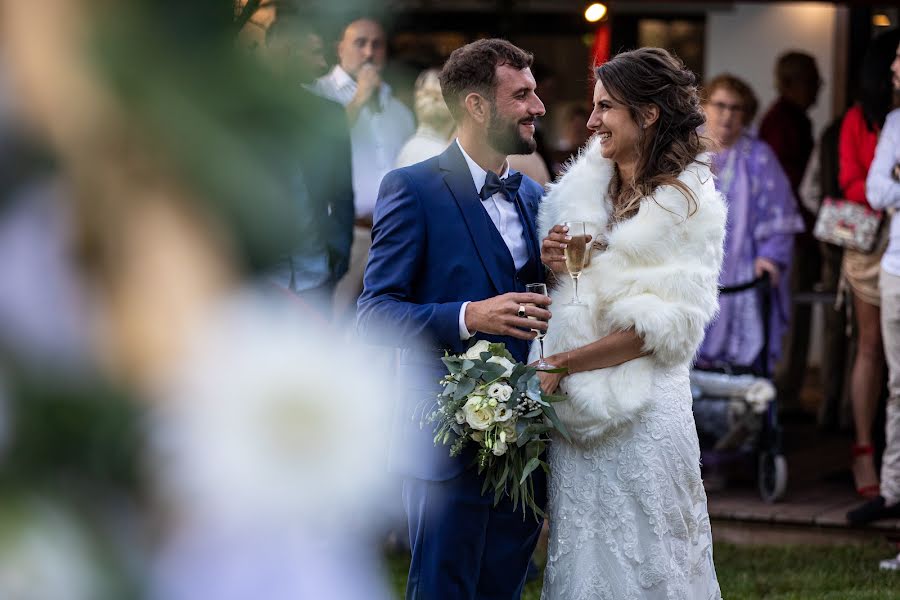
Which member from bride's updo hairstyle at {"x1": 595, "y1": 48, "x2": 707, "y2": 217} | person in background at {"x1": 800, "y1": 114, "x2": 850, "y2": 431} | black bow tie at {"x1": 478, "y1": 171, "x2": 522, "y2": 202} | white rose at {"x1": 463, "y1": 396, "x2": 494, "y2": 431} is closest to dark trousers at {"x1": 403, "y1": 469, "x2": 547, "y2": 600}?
white rose at {"x1": 463, "y1": 396, "x2": 494, "y2": 431}

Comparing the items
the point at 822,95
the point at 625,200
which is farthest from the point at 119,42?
the point at 822,95

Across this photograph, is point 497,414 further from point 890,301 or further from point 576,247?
point 890,301

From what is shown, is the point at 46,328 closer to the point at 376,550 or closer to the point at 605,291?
the point at 376,550

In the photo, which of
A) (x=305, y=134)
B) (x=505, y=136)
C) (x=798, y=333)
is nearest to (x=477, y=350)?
(x=505, y=136)

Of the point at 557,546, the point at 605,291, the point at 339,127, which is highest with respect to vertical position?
the point at 339,127

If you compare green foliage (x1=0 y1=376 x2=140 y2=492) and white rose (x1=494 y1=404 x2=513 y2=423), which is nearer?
green foliage (x1=0 y1=376 x2=140 y2=492)

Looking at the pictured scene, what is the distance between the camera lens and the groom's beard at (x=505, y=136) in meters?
3.15

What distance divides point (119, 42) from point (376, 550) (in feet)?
0.99

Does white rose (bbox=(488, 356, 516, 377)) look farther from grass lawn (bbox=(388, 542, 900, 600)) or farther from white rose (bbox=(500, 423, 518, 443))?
grass lawn (bbox=(388, 542, 900, 600))

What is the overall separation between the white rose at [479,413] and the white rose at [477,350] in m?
0.11

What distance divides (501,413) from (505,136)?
710 millimetres

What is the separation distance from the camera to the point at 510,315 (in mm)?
2803

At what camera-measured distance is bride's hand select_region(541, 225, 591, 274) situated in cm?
292

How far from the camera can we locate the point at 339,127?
2.14 feet
